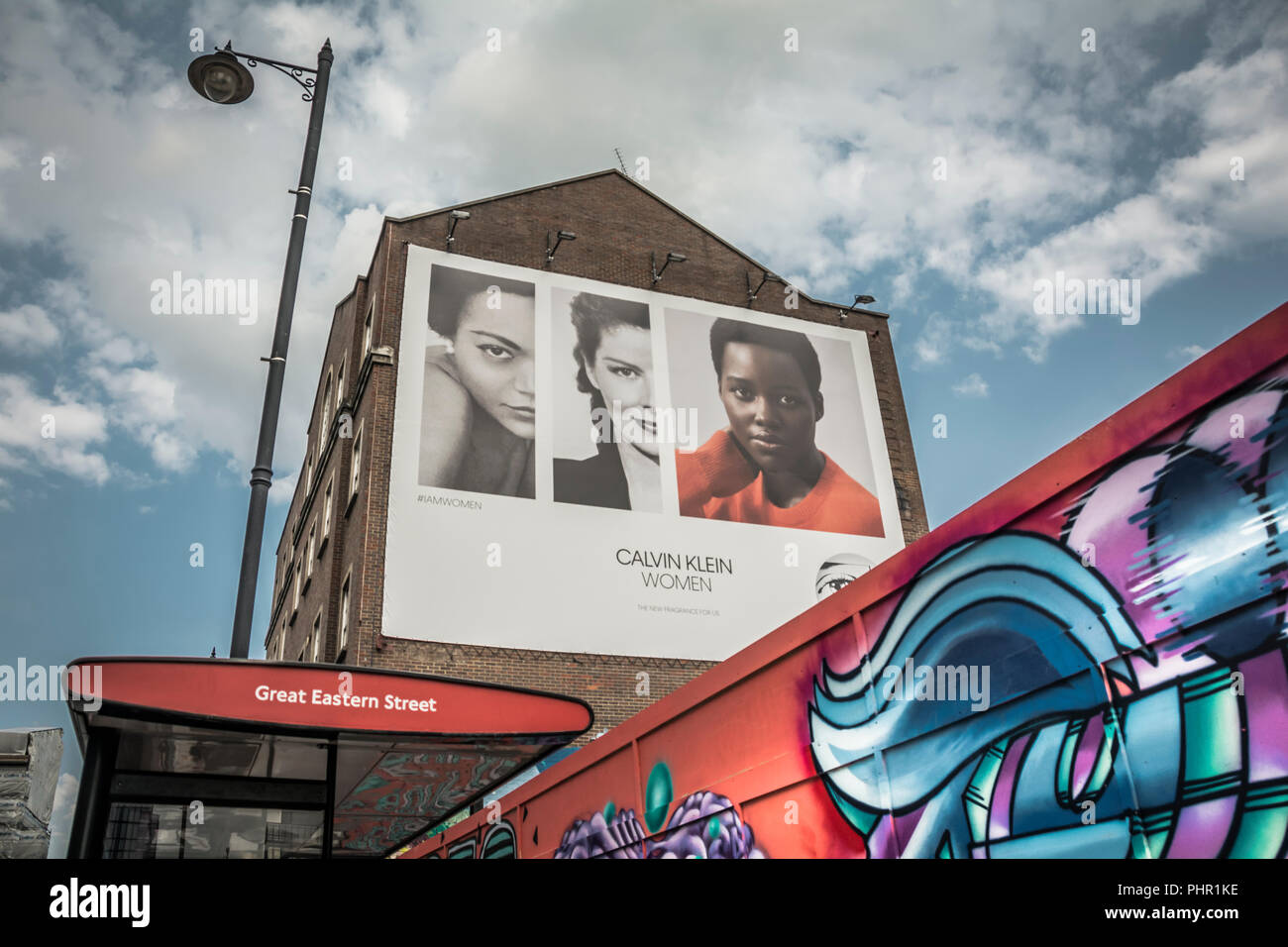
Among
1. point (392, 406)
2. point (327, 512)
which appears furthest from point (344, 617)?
point (392, 406)

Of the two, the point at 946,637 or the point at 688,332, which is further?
the point at 688,332

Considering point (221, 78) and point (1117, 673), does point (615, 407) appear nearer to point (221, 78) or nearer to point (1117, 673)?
point (221, 78)

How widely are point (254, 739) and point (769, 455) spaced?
61.6ft

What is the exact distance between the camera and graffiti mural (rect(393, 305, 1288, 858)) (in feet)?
12.8

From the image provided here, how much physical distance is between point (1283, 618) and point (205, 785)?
7.27 m

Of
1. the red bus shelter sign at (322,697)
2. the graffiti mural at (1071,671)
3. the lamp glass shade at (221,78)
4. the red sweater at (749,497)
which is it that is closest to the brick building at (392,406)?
the red sweater at (749,497)

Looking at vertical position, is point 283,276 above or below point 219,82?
below

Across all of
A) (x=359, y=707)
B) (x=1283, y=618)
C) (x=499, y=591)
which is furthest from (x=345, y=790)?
(x=499, y=591)

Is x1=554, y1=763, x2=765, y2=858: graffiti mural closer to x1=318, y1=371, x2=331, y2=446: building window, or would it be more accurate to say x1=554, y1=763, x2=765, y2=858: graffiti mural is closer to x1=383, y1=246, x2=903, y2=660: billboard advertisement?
x1=383, y1=246, x2=903, y2=660: billboard advertisement

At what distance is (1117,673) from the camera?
446 centimetres

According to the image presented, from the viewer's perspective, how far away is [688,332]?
26.4 metres

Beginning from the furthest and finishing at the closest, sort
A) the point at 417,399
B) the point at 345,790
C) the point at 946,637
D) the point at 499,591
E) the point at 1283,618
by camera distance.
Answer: the point at 417,399
the point at 499,591
the point at 345,790
the point at 946,637
the point at 1283,618

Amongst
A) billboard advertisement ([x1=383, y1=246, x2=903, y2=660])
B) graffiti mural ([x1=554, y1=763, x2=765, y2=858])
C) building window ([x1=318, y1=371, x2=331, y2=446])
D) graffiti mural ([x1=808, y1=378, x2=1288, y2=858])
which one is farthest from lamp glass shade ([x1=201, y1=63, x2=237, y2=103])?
A: building window ([x1=318, y1=371, x2=331, y2=446])

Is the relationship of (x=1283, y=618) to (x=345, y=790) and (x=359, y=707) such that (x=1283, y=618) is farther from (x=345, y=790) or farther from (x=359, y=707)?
(x=345, y=790)
